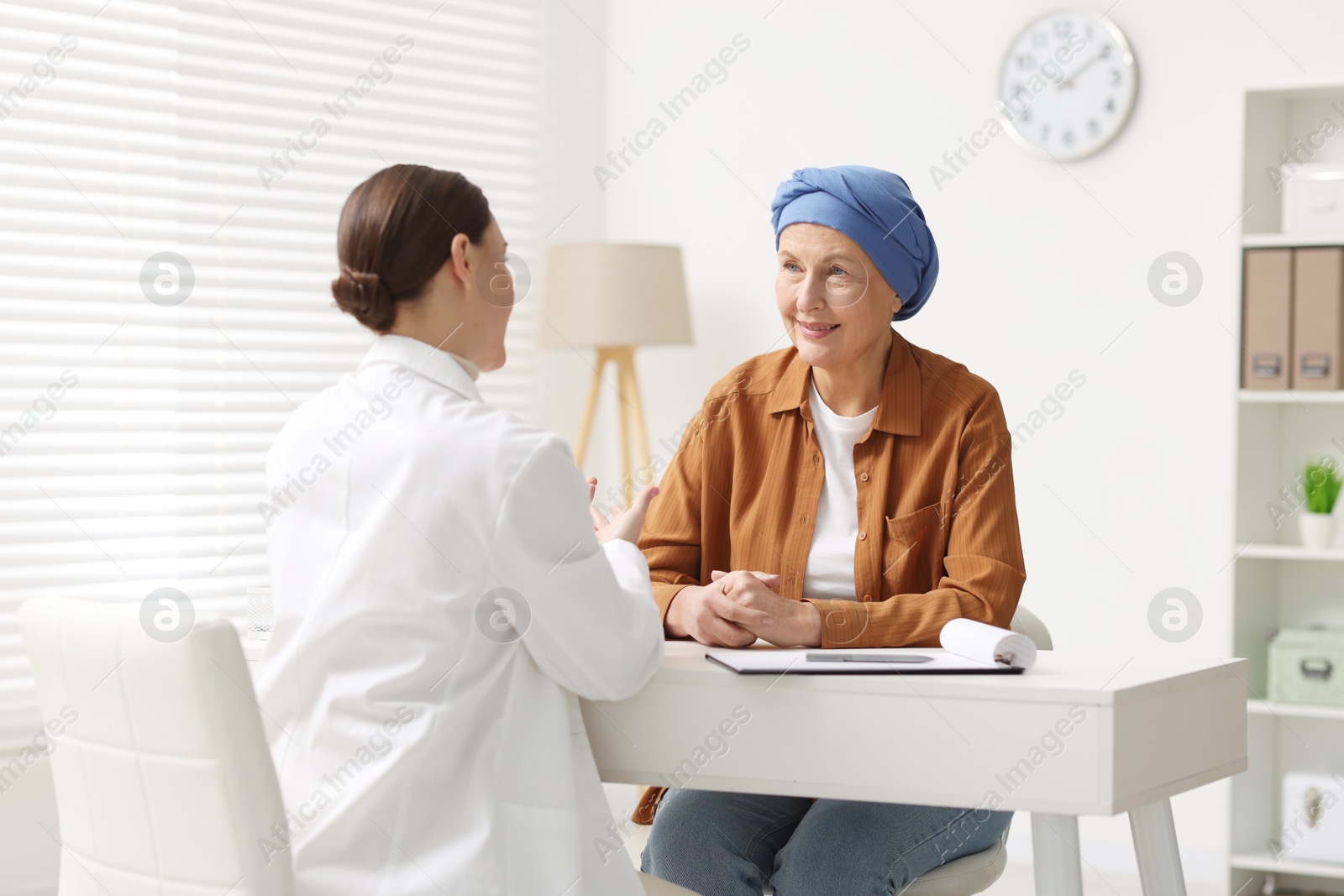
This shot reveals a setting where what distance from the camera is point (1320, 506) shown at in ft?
10.7

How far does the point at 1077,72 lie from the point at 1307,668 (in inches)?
65.3

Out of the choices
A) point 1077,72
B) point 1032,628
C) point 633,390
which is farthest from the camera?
point 633,390

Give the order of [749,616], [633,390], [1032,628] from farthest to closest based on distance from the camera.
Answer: [633,390] → [1032,628] → [749,616]

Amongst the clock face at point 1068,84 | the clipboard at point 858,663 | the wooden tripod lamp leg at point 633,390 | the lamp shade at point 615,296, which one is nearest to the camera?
the clipboard at point 858,663

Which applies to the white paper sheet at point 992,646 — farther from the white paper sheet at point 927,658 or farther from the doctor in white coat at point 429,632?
the doctor in white coat at point 429,632

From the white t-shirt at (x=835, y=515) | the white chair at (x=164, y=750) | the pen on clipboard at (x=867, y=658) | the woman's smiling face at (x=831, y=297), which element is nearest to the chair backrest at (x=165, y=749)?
the white chair at (x=164, y=750)

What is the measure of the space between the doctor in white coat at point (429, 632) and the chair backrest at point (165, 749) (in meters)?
0.05

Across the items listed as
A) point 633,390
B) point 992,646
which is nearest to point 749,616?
point 992,646

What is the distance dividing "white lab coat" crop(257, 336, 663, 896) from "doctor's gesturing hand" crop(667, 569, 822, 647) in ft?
0.79

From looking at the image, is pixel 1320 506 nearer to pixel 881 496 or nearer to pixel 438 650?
pixel 881 496

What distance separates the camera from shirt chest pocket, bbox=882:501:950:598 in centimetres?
201

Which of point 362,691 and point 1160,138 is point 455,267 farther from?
point 1160,138

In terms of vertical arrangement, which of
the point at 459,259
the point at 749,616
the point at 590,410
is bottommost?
the point at 749,616

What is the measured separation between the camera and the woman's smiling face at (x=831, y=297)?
81.9 inches
